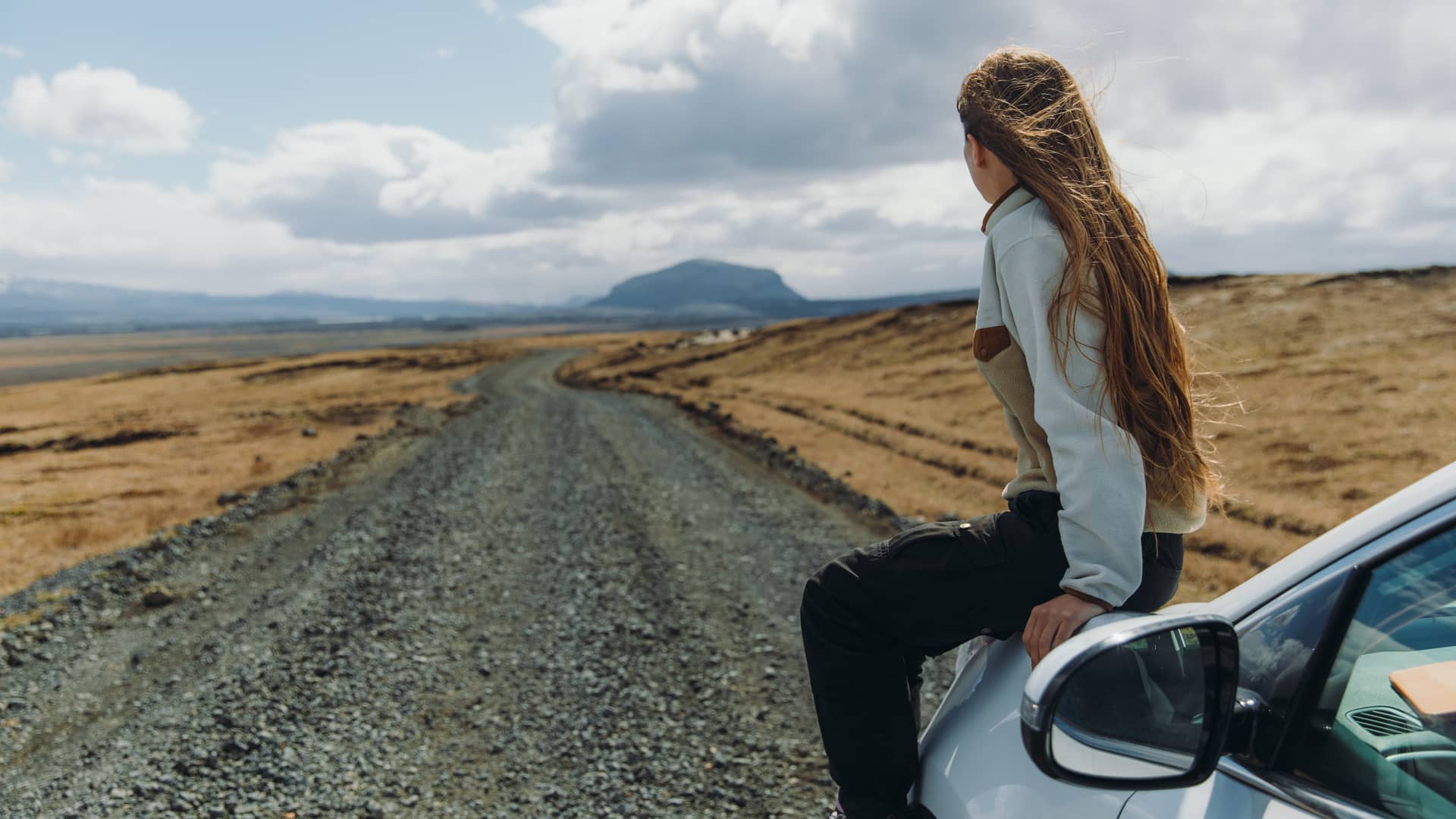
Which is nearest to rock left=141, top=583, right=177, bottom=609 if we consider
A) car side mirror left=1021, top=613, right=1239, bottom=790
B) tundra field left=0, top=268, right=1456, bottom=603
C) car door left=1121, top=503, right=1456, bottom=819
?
tundra field left=0, top=268, right=1456, bottom=603

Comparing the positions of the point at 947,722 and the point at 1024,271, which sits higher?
the point at 1024,271

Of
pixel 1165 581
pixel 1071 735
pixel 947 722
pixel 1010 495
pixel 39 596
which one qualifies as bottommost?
pixel 39 596

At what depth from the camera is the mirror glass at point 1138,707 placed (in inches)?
66.0

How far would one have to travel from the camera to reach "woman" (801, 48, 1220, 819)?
188 centimetres

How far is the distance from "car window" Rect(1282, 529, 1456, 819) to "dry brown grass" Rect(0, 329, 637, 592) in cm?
1357

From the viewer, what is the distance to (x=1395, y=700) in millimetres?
1707

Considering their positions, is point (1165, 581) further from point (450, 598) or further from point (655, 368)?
point (655, 368)

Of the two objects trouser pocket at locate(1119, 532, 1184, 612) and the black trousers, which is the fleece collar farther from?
trouser pocket at locate(1119, 532, 1184, 612)

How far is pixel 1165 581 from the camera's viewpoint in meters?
2.04

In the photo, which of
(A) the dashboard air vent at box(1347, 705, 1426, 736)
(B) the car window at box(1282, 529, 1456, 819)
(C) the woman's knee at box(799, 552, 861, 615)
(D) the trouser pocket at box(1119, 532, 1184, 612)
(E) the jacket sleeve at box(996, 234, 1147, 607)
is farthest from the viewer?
(C) the woman's knee at box(799, 552, 861, 615)

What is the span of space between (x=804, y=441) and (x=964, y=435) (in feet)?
15.4

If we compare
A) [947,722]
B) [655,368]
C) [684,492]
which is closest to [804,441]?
[684,492]

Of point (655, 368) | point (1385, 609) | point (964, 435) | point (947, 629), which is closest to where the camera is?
point (1385, 609)

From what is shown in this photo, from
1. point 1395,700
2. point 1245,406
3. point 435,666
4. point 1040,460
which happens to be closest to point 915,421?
point 1245,406
